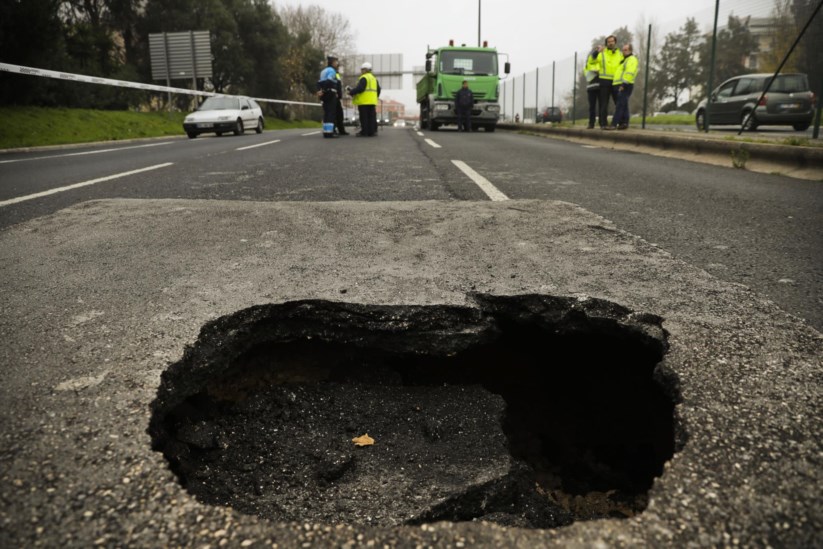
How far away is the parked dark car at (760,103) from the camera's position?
10.8 m

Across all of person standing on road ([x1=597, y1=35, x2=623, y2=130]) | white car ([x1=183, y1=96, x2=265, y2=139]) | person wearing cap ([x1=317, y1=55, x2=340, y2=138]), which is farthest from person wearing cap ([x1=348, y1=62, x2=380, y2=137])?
white car ([x1=183, y1=96, x2=265, y2=139])

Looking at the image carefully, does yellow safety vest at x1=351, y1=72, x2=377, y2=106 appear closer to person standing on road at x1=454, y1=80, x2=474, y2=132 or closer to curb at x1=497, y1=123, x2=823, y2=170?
person standing on road at x1=454, y1=80, x2=474, y2=132

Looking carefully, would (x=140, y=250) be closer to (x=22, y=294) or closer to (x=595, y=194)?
(x=22, y=294)

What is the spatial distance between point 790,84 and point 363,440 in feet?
39.3

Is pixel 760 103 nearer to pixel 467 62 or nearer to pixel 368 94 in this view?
pixel 368 94

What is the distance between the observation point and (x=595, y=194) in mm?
4906

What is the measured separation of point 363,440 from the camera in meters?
2.14

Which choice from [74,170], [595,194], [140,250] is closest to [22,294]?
[140,250]

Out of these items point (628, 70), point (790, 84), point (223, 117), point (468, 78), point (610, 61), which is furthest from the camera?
point (468, 78)

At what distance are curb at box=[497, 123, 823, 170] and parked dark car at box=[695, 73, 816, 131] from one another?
78.1 inches

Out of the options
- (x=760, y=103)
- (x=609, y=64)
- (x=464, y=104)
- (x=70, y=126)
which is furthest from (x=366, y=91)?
(x=760, y=103)

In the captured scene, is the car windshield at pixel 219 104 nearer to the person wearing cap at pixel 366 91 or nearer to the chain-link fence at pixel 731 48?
the person wearing cap at pixel 366 91

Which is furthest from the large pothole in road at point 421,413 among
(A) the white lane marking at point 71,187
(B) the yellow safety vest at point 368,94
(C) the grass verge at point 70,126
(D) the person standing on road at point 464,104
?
(D) the person standing on road at point 464,104

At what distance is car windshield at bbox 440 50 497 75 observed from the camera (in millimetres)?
19000
